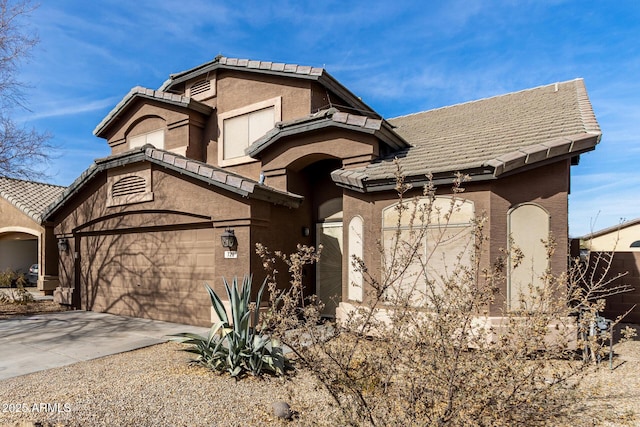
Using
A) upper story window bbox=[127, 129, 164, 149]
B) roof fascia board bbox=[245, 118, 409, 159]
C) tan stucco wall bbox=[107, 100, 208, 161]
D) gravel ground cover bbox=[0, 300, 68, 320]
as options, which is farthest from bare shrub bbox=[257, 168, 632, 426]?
gravel ground cover bbox=[0, 300, 68, 320]

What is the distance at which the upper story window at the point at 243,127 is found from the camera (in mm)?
11969

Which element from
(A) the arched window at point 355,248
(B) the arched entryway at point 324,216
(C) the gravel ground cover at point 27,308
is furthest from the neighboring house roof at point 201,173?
(C) the gravel ground cover at point 27,308

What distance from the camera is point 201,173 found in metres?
9.31

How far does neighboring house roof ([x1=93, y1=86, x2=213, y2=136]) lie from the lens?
12.8 metres

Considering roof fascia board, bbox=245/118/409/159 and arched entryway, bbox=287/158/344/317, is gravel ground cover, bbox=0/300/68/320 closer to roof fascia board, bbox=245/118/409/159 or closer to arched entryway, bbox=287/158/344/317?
roof fascia board, bbox=245/118/409/159

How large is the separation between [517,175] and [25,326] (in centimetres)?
1264

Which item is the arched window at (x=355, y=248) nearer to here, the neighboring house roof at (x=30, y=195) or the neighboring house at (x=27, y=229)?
the neighboring house at (x=27, y=229)

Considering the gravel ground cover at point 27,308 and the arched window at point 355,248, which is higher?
the arched window at point 355,248

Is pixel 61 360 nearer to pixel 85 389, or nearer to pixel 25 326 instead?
pixel 85 389

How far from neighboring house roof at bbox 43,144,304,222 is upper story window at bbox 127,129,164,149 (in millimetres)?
2754

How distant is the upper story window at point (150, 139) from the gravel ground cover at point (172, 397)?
9.16 metres

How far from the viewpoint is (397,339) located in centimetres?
340

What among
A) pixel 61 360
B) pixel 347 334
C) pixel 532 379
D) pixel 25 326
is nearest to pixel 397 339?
pixel 347 334

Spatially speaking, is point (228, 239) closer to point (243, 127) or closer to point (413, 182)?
point (413, 182)
